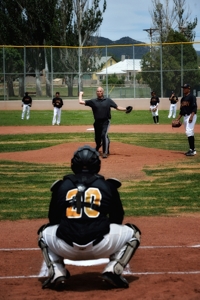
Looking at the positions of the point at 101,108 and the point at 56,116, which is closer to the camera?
the point at 101,108

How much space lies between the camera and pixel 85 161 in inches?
268

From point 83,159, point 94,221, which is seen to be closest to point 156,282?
point 94,221

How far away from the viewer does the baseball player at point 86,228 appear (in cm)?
661

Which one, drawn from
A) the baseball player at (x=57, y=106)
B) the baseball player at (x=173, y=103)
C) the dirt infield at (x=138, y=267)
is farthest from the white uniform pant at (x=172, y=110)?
the dirt infield at (x=138, y=267)

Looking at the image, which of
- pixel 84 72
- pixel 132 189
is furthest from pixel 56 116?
pixel 132 189

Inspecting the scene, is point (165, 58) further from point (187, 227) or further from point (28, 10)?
point (187, 227)

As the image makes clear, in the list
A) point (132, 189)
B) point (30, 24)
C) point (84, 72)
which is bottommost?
point (132, 189)

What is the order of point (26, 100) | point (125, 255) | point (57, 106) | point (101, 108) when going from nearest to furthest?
point (125, 255)
point (101, 108)
point (57, 106)
point (26, 100)

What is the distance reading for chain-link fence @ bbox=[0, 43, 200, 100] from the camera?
173 feet

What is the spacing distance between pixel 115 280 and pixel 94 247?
46cm

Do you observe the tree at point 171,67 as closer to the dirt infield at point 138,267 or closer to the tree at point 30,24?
the tree at point 30,24

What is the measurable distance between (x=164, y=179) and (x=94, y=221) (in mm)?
9471

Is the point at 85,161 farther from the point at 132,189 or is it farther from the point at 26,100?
the point at 26,100

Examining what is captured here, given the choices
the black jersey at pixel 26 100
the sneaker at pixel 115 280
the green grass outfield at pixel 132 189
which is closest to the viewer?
the sneaker at pixel 115 280
